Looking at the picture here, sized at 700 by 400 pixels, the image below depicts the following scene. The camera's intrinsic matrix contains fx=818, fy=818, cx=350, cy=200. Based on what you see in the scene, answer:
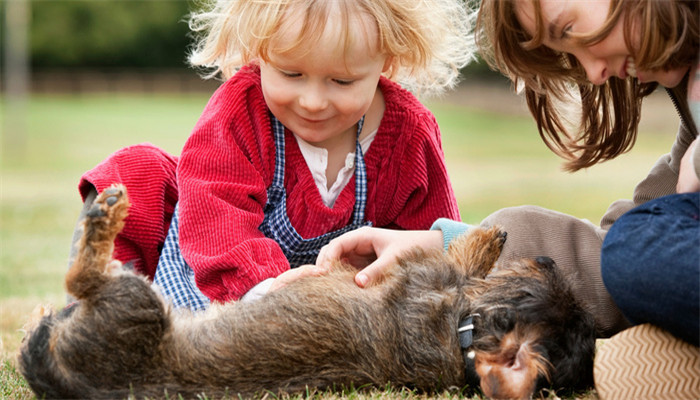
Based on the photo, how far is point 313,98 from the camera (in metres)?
4.03

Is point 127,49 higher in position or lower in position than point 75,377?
lower

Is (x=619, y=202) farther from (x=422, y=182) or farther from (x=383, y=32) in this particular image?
(x=383, y=32)

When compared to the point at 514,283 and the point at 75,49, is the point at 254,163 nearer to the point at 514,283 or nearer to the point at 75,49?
the point at 514,283

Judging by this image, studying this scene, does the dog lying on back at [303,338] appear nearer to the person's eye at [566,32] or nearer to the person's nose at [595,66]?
the person's nose at [595,66]

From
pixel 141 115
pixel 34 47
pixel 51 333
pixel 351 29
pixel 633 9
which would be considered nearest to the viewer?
pixel 51 333

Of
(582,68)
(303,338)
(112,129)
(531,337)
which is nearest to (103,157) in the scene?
(112,129)

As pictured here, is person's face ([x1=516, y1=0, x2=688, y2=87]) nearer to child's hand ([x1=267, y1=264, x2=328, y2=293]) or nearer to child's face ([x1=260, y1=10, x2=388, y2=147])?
child's face ([x1=260, y1=10, x2=388, y2=147])

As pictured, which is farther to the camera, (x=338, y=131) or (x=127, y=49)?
(x=127, y=49)

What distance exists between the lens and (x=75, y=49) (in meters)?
47.4

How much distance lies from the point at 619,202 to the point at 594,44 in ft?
3.61

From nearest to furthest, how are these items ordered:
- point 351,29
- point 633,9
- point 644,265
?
point 644,265 → point 633,9 → point 351,29

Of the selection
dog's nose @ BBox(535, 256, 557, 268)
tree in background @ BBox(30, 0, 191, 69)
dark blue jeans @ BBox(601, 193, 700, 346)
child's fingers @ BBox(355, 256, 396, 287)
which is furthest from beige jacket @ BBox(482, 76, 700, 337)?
tree in background @ BBox(30, 0, 191, 69)

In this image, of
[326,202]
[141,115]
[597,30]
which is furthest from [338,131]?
[141,115]

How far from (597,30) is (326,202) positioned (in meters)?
1.72
